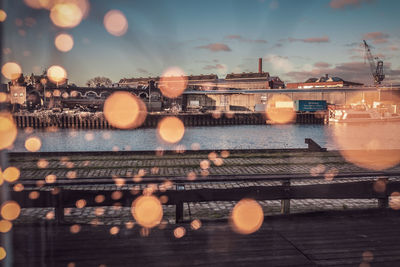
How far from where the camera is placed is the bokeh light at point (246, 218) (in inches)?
223

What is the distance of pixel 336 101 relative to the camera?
298ft

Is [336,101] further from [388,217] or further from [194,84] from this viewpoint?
[388,217]

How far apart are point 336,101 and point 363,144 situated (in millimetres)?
53173

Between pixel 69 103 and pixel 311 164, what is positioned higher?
pixel 69 103

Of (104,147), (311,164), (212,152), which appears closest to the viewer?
(311,164)

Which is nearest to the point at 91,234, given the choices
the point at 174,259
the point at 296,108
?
the point at 174,259

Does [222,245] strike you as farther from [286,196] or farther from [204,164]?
[204,164]

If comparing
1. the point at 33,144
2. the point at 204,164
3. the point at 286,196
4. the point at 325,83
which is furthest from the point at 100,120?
the point at 325,83

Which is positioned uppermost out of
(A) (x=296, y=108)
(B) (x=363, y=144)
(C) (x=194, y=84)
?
(C) (x=194, y=84)

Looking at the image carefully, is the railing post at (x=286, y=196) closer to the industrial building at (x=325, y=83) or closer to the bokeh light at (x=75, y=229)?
the bokeh light at (x=75, y=229)

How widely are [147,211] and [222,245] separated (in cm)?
226

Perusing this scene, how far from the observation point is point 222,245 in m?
4.97

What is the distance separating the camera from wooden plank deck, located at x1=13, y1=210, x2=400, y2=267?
4.43 m

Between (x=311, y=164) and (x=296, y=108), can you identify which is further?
(x=296, y=108)
